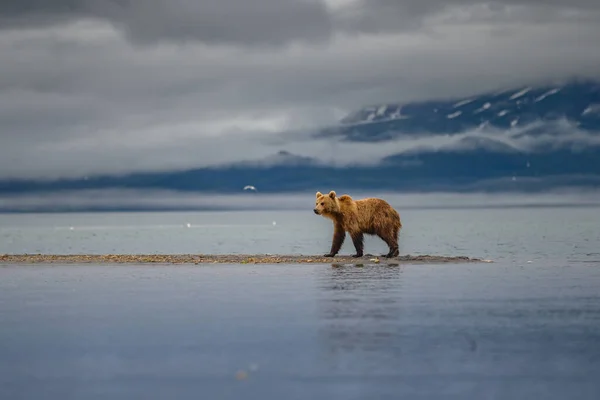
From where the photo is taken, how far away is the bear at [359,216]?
4419 centimetres

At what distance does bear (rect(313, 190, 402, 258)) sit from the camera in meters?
44.2

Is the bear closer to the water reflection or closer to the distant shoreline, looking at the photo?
the distant shoreline

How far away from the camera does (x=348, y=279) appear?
118 ft

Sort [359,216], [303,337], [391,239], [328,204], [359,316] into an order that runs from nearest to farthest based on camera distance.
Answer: [303,337]
[359,316]
[328,204]
[359,216]
[391,239]

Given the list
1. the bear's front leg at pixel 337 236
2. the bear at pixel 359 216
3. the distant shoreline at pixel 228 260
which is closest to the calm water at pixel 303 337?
the distant shoreline at pixel 228 260

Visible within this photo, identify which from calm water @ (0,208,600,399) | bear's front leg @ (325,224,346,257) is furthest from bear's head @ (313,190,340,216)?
calm water @ (0,208,600,399)

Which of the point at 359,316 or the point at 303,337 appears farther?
the point at 359,316

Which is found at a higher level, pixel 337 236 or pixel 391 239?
pixel 337 236

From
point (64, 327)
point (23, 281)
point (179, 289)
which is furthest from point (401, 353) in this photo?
point (23, 281)

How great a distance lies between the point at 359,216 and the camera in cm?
4444

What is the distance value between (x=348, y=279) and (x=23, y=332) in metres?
14.5

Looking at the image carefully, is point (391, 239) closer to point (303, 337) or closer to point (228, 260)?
point (228, 260)

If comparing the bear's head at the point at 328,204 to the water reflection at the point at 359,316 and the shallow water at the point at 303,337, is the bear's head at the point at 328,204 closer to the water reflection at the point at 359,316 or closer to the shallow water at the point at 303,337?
the water reflection at the point at 359,316

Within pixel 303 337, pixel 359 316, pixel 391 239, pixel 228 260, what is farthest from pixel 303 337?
pixel 228 260
